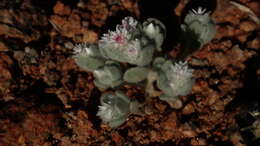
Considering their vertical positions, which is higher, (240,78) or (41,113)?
(240,78)

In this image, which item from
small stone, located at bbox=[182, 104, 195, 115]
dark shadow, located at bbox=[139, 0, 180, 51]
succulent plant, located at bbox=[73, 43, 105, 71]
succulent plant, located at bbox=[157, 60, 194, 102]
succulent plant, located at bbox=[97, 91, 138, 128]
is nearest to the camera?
succulent plant, located at bbox=[157, 60, 194, 102]

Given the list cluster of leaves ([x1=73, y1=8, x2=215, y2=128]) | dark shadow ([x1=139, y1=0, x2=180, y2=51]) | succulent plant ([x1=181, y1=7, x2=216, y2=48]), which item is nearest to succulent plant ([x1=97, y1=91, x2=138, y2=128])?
cluster of leaves ([x1=73, y1=8, x2=215, y2=128])

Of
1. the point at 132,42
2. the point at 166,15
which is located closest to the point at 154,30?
the point at 132,42

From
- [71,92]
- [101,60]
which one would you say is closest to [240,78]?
[101,60]

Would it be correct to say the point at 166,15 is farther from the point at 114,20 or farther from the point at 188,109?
the point at 188,109

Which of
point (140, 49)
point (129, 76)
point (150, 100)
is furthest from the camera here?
point (150, 100)

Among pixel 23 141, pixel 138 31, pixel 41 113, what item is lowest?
pixel 23 141

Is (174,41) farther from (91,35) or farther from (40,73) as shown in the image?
(40,73)

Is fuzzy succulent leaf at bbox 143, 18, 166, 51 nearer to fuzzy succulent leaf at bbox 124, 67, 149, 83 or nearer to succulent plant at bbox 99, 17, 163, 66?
succulent plant at bbox 99, 17, 163, 66
